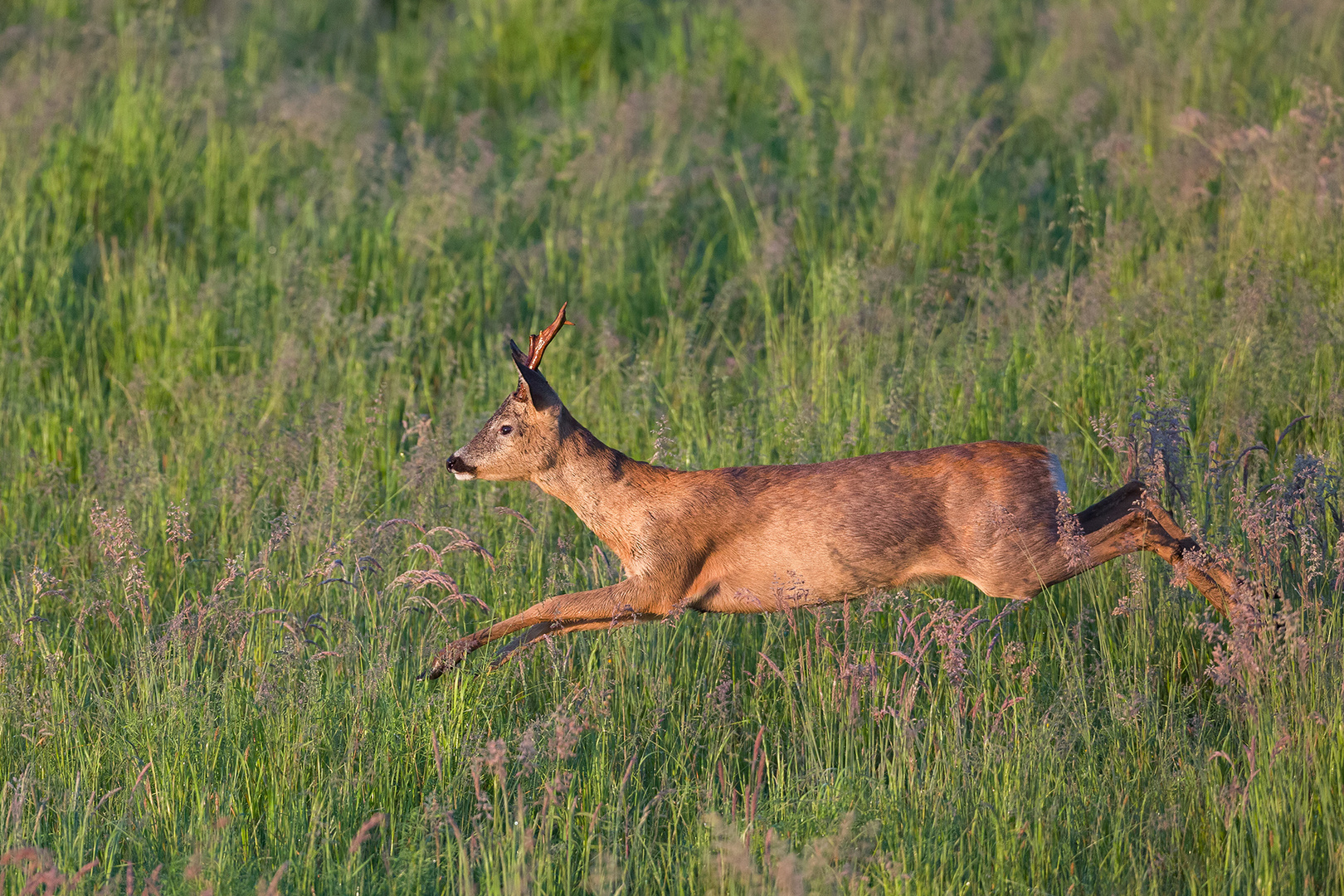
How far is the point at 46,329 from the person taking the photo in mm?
7730

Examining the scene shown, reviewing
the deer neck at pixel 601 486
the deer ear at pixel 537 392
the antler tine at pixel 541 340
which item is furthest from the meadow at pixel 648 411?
the antler tine at pixel 541 340

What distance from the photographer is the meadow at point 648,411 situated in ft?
13.9

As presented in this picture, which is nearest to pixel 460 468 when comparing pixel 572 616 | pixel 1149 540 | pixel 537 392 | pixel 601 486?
pixel 537 392

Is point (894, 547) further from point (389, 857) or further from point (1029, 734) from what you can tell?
point (389, 857)

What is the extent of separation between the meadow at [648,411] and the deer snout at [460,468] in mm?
289

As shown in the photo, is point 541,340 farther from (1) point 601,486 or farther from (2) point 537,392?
(1) point 601,486

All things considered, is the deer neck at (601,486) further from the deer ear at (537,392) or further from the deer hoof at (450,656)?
the deer hoof at (450,656)

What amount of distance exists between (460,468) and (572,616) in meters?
0.73

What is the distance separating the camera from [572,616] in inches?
196

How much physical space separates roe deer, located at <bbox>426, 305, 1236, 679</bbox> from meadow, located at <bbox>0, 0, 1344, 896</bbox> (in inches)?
6.7

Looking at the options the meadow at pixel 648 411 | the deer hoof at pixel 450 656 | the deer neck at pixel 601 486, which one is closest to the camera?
the meadow at pixel 648 411

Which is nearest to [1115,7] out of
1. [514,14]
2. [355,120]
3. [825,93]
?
[825,93]

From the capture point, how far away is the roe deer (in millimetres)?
4992

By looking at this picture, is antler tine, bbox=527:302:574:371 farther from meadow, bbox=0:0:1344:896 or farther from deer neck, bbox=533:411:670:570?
meadow, bbox=0:0:1344:896
